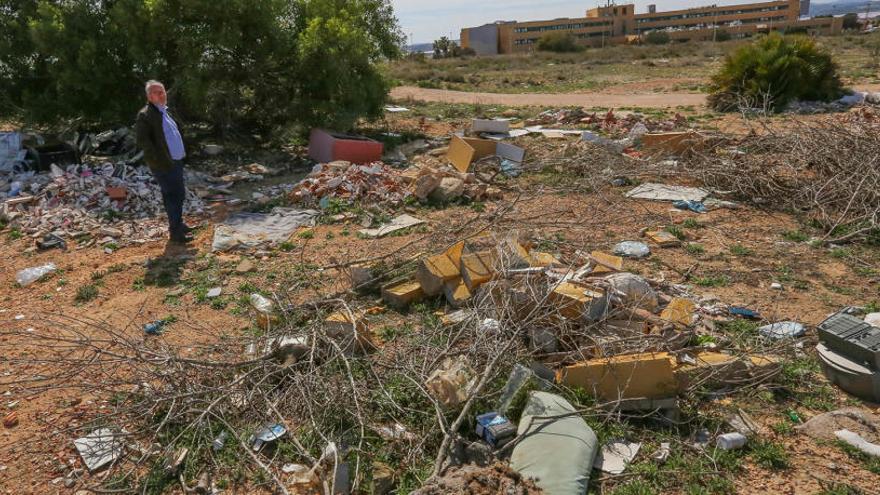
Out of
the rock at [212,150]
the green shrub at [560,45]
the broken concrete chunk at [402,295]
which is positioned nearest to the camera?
the broken concrete chunk at [402,295]

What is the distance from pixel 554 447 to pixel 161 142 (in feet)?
15.5

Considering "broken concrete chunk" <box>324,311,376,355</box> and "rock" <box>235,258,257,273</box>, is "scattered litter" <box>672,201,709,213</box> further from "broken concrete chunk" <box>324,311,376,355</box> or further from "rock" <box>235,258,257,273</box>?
"rock" <box>235,258,257,273</box>

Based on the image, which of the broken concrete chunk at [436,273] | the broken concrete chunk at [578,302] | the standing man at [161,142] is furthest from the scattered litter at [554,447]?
the standing man at [161,142]

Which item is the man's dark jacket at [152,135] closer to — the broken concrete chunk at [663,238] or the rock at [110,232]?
the rock at [110,232]

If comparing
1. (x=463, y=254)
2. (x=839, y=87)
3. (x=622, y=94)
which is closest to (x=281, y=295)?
(x=463, y=254)

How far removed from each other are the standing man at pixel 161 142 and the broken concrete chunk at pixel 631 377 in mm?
4424

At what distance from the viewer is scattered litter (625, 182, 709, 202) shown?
271 inches

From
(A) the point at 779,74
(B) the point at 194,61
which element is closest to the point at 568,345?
(B) the point at 194,61

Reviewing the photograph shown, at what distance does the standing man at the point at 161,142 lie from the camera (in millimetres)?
5734

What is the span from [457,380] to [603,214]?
365cm

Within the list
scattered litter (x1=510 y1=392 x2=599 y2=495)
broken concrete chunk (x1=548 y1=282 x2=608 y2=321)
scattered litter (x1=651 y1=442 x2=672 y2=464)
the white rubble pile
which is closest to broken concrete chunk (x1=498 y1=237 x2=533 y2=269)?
broken concrete chunk (x1=548 y1=282 x2=608 y2=321)

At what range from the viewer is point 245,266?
543 centimetres

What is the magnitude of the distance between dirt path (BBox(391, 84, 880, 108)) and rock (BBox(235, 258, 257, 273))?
409 inches

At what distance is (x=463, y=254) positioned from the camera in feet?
14.3
